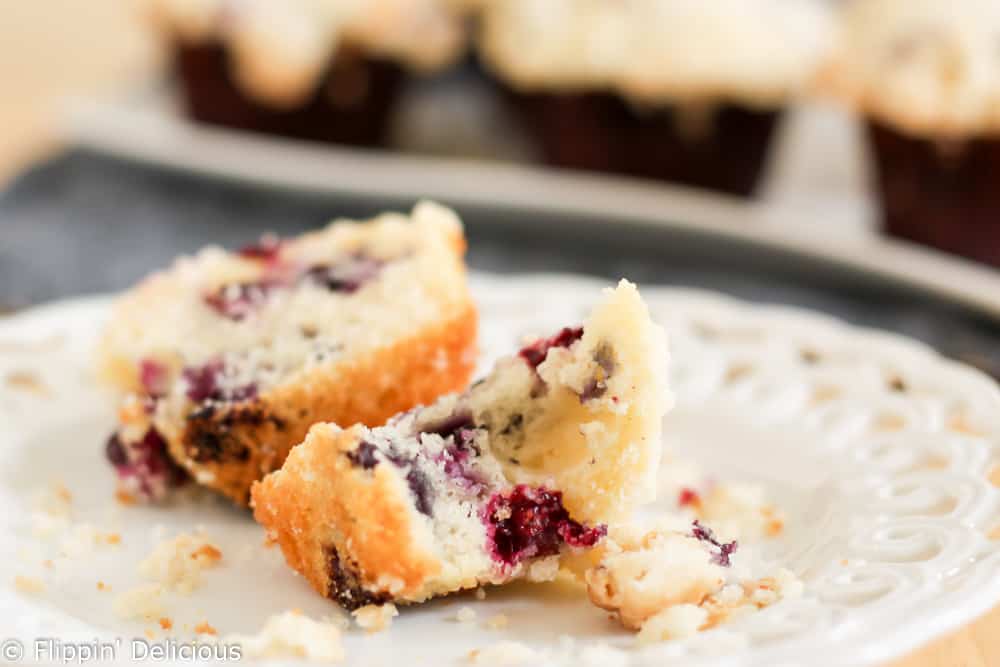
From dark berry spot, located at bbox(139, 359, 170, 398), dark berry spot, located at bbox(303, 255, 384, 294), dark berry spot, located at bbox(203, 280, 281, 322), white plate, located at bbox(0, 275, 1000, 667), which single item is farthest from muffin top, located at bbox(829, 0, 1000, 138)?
dark berry spot, located at bbox(139, 359, 170, 398)

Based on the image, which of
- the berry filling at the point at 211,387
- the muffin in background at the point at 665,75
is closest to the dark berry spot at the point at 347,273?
the berry filling at the point at 211,387

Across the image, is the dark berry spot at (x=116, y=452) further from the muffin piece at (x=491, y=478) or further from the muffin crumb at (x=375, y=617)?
the muffin crumb at (x=375, y=617)

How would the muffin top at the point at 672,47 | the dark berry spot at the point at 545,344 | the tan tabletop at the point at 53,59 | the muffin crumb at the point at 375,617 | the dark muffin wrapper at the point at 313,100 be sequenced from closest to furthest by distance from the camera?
the muffin crumb at the point at 375,617, the dark berry spot at the point at 545,344, the muffin top at the point at 672,47, the dark muffin wrapper at the point at 313,100, the tan tabletop at the point at 53,59

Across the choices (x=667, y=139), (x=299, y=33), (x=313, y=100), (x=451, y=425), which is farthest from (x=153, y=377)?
(x=313, y=100)

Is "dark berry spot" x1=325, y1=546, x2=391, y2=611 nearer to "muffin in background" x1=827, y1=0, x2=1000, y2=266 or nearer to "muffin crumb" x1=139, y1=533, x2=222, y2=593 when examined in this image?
"muffin crumb" x1=139, y1=533, x2=222, y2=593

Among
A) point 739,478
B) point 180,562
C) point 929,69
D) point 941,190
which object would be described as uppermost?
point 929,69

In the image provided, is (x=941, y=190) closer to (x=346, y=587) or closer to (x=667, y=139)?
(x=667, y=139)

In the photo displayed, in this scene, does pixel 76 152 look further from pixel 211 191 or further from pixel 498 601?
pixel 498 601
